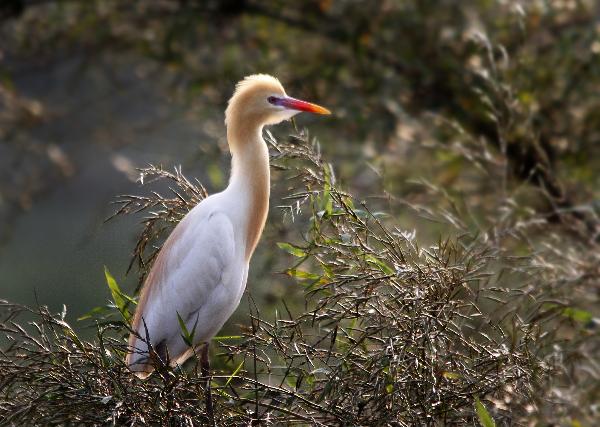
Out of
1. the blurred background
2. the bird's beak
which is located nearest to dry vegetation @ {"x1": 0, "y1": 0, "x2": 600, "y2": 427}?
the bird's beak

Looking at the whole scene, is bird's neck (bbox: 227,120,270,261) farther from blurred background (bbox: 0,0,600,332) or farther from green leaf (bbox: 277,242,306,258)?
blurred background (bbox: 0,0,600,332)

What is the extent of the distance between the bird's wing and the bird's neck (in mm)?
77

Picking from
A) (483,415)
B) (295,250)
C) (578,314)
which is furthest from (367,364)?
(578,314)

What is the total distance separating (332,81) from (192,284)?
2586 millimetres

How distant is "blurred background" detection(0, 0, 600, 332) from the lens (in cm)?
459

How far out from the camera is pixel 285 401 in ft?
6.20

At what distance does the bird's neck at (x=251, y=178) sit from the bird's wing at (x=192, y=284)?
77 millimetres

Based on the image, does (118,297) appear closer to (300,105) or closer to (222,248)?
(222,248)

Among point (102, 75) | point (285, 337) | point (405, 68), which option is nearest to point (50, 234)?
point (102, 75)

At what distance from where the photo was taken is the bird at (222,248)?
2.50 metres

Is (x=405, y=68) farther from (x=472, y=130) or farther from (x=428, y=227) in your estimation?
(x=428, y=227)

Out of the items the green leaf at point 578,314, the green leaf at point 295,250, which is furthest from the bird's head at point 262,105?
the green leaf at point 578,314

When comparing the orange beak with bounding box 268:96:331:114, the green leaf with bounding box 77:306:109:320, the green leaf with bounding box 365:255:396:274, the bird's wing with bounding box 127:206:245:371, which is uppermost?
the green leaf with bounding box 365:255:396:274

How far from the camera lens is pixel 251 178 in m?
2.58
